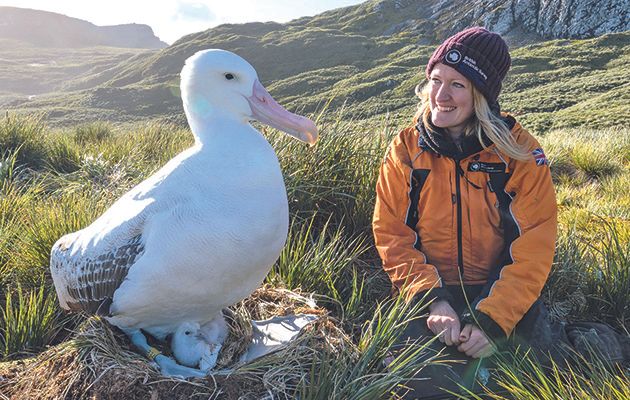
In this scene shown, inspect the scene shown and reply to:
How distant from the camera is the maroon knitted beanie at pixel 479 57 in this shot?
2387 millimetres

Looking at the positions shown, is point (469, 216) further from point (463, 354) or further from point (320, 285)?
point (320, 285)

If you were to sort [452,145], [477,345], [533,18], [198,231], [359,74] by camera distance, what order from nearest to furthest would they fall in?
[198,231], [477,345], [452,145], [359,74], [533,18]

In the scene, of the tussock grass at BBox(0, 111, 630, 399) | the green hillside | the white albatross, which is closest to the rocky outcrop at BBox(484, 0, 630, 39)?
the green hillside

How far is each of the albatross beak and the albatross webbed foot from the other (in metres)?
1.02

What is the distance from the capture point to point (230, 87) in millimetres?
2111

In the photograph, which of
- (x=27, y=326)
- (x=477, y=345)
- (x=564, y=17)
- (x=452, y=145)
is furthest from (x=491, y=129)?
(x=564, y=17)

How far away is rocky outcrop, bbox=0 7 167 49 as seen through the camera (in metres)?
137

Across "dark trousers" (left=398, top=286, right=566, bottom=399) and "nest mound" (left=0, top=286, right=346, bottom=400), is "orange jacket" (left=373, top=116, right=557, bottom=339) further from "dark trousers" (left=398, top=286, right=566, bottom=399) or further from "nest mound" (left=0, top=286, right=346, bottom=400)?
"nest mound" (left=0, top=286, right=346, bottom=400)

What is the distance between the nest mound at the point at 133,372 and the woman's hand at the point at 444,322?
0.38 metres

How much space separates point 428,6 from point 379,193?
6456 cm

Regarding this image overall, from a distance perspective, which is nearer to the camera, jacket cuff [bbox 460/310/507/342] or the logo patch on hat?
jacket cuff [bbox 460/310/507/342]

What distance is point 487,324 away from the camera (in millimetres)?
2205

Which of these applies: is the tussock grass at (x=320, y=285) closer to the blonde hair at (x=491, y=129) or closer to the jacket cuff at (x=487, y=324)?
the jacket cuff at (x=487, y=324)

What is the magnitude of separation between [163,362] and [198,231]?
1.89 feet
